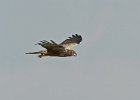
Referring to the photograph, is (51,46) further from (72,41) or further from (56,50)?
(72,41)

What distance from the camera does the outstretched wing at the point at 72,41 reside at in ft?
163

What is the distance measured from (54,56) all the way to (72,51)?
2222 mm

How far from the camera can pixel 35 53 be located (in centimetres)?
4491

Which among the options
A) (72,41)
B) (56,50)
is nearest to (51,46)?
(56,50)

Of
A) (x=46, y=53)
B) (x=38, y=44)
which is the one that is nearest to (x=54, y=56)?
(x=46, y=53)

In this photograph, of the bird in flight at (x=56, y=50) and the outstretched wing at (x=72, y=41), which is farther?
the outstretched wing at (x=72, y=41)

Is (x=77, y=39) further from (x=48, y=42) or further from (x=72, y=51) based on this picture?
(x=48, y=42)

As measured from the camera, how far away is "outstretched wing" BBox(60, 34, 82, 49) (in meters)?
49.6

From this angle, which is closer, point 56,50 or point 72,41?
point 56,50

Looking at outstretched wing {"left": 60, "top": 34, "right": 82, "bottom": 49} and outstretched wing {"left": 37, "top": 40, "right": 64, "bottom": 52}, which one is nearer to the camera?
outstretched wing {"left": 37, "top": 40, "right": 64, "bottom": 52}

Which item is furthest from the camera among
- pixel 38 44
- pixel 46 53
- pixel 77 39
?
pixel 77 39

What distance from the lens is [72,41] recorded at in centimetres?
5041

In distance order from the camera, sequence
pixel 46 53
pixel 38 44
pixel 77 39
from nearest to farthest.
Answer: pixel 38 44, pixel 46 53, pixel 77 39

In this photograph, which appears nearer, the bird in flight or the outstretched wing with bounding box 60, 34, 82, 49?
the bird in flight
